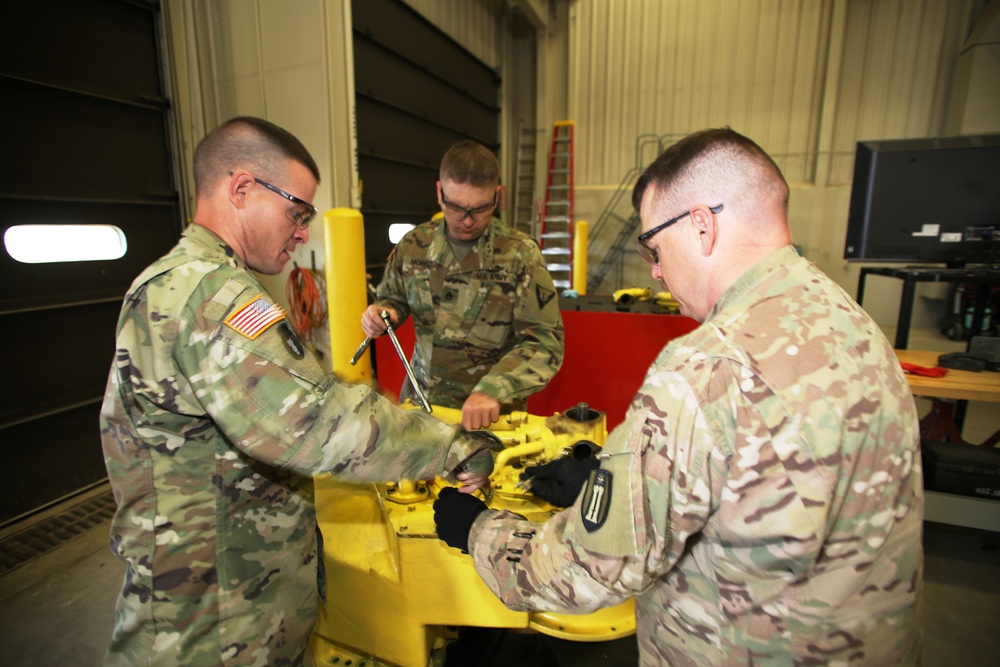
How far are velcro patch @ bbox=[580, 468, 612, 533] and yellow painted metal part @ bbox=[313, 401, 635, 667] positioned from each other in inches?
20.7

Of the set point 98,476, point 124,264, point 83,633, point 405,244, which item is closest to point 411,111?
point 124,264

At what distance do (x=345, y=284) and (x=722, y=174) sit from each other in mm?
2658

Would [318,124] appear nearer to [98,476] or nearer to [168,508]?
[98,476]

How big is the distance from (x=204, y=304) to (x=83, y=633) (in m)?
2.31

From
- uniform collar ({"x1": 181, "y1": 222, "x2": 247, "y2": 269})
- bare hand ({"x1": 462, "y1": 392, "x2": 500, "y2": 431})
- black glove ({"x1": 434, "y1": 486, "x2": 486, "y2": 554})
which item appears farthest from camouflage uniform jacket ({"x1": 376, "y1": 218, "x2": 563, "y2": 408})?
uniform collar ({"x1": 181, "y1": 222, "x2": 247, "y2": 269})

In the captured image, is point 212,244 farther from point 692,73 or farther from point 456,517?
point 692,73

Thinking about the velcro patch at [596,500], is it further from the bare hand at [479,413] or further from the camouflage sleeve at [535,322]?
the camouflage sleeve at [535,322]

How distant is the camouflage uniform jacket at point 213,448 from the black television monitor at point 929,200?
3021 millimetres

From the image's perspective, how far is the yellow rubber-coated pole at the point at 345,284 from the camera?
3158 mm

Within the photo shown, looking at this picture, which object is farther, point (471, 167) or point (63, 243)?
point (63, 243)

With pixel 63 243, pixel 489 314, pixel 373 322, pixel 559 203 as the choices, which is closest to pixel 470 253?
pixel 489 314

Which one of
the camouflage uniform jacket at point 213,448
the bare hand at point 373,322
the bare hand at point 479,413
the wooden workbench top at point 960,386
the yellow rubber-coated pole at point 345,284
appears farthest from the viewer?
the yellow rubber-coated pole at point 345,284

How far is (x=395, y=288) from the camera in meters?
2.56

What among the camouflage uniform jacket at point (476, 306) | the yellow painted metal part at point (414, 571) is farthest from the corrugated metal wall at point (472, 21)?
the yellow painted metal part at point (414, 571)
